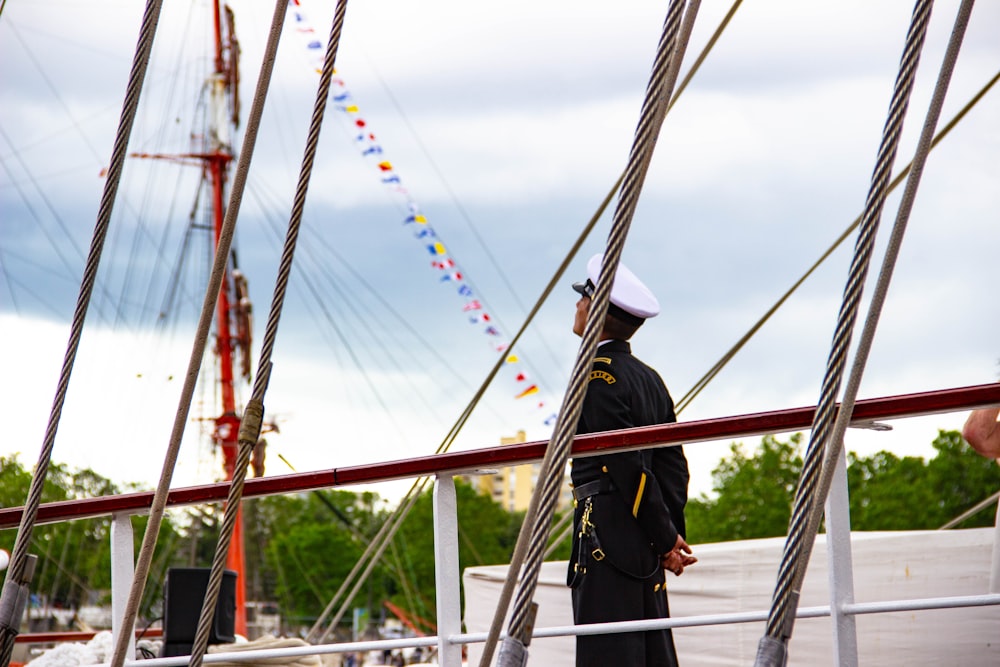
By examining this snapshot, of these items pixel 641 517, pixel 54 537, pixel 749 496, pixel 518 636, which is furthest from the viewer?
pixel 54 537

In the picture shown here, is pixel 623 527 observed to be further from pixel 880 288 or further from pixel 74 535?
pixel 74 535

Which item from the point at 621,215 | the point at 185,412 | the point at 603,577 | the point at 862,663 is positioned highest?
the point at 621,215

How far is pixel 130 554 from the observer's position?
2.91 metres

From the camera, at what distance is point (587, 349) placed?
1687 millimetres

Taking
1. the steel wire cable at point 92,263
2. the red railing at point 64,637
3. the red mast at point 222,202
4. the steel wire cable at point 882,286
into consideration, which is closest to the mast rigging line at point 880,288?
the steel wire cable at point 882,286

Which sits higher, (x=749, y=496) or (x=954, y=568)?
(x=749, y=496)

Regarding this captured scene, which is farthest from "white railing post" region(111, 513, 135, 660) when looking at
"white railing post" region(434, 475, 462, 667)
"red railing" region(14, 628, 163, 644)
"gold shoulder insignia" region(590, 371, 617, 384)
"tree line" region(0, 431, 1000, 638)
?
"tree line" region(0, 431, 1000, 638)

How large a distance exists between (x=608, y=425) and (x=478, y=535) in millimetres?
47103

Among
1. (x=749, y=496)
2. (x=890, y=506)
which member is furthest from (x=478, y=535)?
(x=890, y=506)

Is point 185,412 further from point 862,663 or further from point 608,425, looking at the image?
point 862,663

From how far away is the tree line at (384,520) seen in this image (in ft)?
104

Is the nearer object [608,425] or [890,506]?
[608,425]

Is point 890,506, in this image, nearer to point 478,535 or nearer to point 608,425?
point 478,535

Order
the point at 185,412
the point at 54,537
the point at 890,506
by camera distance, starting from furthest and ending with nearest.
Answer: the point at 54,537, the point at 890,506, the point at 185,412
